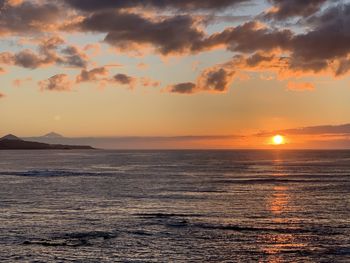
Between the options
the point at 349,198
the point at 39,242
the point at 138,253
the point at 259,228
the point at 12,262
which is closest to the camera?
the point at 12,262

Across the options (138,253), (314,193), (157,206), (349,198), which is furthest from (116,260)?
(314,193)

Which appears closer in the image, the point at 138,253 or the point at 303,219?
the point at 138,253

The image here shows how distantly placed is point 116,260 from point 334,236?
20.4 m

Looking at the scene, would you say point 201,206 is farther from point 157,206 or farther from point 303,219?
point 303,219

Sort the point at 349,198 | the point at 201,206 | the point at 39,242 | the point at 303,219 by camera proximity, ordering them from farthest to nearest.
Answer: the point at 349,198, the point at 201,206, the point at 303,219, the point at 39,242

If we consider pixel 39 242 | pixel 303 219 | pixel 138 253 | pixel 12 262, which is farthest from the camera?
pixel 303 219

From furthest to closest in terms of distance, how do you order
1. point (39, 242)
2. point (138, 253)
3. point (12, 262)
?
point (39, 242) → point (138, 253) → point (12, 262)

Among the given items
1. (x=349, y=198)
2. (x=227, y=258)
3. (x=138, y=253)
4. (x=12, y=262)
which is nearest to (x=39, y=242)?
(x=12, y=262)

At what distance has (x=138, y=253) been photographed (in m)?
41.1

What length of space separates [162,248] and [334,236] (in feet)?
52.2

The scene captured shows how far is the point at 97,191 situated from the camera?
303ft

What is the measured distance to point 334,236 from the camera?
4741cm

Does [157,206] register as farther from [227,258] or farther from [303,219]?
[227,258]

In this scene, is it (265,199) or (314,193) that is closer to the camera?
(265,199)
